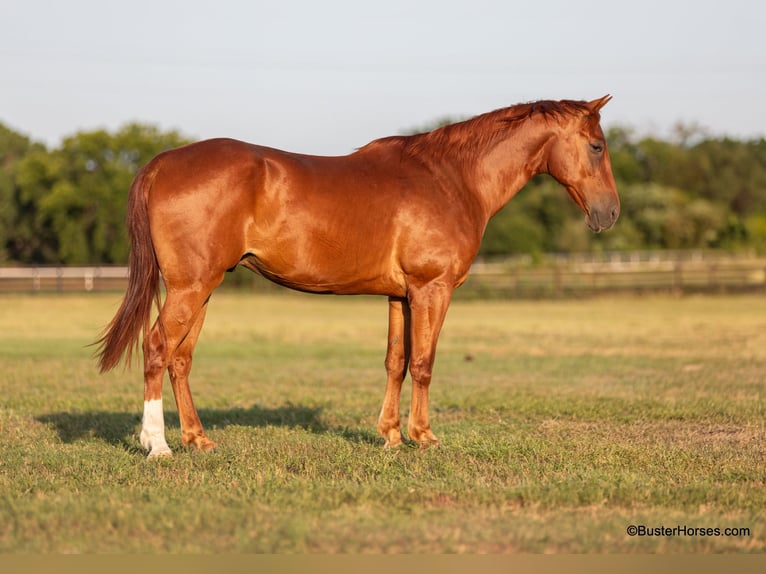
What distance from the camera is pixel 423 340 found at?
25.2ft

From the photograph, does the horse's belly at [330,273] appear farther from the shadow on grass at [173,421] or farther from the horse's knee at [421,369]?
the shadow on grass at [173,421]

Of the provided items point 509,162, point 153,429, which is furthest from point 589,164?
point 153,429

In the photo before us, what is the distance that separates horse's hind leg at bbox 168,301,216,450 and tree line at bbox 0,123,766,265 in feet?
161

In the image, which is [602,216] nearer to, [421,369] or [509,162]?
[509,162]

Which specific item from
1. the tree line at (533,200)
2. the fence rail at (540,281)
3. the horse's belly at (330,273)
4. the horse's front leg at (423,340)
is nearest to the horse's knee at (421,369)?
the horse's front leg at (423,340)

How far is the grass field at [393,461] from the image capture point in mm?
4996

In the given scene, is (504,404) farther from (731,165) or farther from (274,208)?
(731,165)

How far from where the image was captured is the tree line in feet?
207

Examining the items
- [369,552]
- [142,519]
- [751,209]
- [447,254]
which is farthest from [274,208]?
[751,209]

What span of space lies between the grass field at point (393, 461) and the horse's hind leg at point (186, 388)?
247mm

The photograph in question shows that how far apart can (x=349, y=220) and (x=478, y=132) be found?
1505 mm

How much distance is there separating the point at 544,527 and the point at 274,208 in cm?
341

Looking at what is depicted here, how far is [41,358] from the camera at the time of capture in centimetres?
1820

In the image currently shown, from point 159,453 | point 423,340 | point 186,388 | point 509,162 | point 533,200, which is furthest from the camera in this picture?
point 533,200
